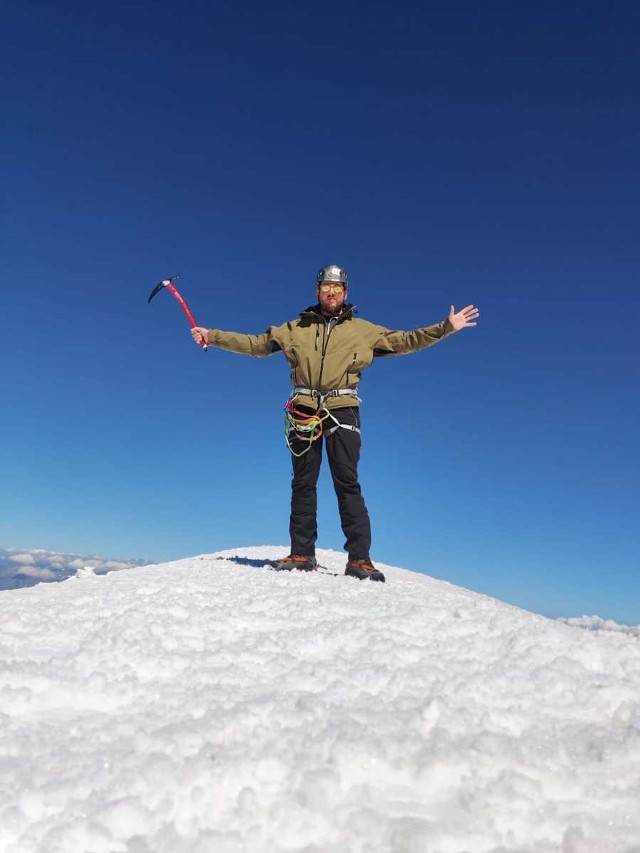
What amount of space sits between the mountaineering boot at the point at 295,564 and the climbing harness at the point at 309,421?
4.51ft

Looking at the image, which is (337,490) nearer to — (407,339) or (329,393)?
(329,393)

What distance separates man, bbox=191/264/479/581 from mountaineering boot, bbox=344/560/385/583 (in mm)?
27

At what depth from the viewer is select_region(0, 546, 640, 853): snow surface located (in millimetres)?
2311

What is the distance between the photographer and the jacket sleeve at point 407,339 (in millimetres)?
8141

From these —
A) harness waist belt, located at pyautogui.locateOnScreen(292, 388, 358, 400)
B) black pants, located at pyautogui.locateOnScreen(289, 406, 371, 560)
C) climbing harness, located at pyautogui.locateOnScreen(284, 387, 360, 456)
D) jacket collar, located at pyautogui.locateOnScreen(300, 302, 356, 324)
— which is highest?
jacket collar, located at pyautogui.locateOnScreen(300, 302, 356, 324)

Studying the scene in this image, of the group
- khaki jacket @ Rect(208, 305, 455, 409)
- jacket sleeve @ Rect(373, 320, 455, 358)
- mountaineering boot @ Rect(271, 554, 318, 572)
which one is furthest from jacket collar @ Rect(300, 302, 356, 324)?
mountaineering boot @ Rect(271, 554, 318, 572)

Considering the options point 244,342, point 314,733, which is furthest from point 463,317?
point 314,733

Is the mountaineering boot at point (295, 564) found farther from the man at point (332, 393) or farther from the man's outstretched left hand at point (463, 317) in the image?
the man's outstretched left hand at point (463, 317)

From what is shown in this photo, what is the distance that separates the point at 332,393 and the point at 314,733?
18.3ft

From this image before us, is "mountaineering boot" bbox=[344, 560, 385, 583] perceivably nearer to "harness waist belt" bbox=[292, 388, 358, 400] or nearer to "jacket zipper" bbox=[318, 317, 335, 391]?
"harness waist belt" bbox=[292, 388, 358, 400]

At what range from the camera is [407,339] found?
831 cm

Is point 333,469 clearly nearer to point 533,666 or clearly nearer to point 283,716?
point 533,666

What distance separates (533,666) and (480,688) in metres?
0.52

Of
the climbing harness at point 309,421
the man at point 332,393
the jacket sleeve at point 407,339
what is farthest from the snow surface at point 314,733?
the jacket sleeve at point 407,339
